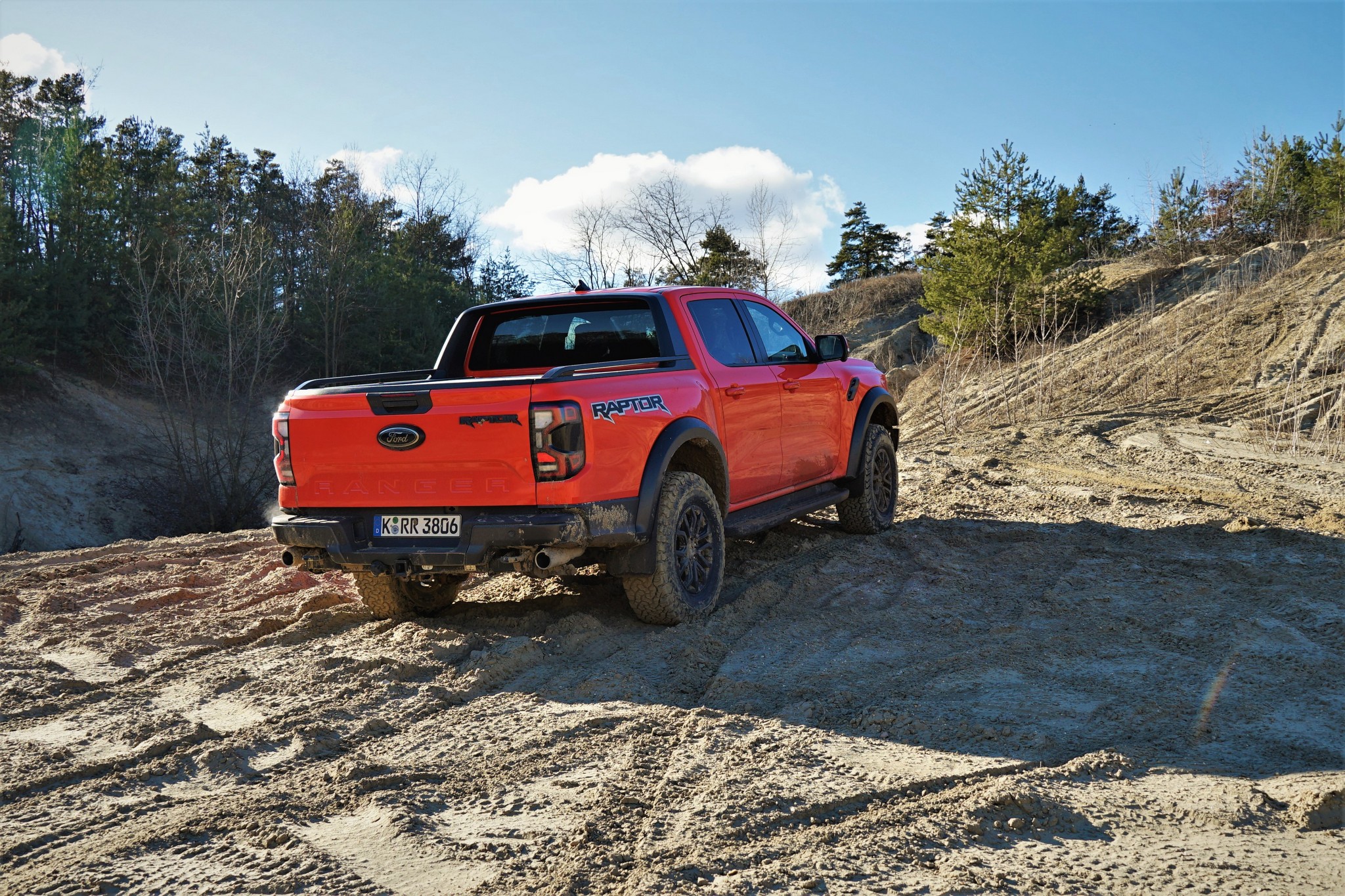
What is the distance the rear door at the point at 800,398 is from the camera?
684cm

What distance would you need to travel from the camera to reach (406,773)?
3.62m

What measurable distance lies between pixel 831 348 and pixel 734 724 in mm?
3928

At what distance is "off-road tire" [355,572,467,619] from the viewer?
5.93 meters

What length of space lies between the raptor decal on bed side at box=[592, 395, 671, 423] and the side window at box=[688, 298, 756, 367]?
96 cm

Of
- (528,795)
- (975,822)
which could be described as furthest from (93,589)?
(975,822)

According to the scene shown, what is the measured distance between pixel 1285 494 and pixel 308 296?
25911 mm

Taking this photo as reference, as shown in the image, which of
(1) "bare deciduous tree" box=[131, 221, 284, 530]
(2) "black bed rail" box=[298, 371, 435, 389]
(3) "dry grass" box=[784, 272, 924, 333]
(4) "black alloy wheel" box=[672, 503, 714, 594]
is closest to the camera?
(4) "black alloy wheel" box=[672, 503, 714, 594]

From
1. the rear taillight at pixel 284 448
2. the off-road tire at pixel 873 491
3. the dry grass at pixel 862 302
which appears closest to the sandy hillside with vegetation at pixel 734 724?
the off-road tire at pixel 873 491

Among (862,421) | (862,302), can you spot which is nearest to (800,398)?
(862,421)

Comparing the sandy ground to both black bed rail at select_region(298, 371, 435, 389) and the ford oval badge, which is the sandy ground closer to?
the ford oval badge

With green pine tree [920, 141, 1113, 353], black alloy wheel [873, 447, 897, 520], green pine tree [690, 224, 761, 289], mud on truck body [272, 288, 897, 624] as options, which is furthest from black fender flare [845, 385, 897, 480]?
green pine tree [690, 224, 761, 289]

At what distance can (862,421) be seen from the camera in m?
7.88

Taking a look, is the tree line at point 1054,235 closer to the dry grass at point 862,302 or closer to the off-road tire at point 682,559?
the dry grass at point 862,302

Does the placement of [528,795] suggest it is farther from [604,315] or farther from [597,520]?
[604,315]
